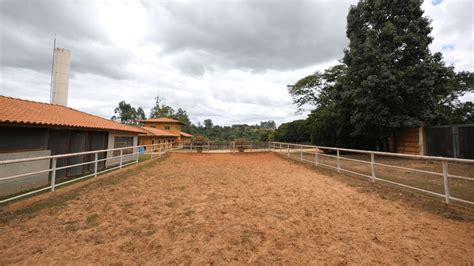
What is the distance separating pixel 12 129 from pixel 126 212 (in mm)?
5517

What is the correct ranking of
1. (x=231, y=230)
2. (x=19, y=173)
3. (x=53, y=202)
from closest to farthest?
(x=231, y=230), (x=53, y=202), (x=19, y=173)

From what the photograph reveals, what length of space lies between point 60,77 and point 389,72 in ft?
67.9

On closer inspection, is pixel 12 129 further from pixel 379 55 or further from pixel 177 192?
pixel 379 55

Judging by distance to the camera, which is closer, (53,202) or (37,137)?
(53,202)

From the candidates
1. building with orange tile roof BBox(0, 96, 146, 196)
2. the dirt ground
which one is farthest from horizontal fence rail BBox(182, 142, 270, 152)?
the dirt ground

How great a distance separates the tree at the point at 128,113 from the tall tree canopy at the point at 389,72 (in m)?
57.8

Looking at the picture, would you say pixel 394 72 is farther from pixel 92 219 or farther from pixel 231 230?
pixel 92 219

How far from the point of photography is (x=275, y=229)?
3350mm

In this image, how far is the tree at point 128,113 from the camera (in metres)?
60.2

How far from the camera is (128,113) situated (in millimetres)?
61500

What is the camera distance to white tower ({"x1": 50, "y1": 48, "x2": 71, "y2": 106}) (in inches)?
528

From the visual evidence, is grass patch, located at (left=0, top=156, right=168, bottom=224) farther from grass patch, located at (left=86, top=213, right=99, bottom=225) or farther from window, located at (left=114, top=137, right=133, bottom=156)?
window, located at (left=114, top=137, right=133, bottom=156)

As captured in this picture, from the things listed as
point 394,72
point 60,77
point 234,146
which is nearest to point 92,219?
point 60,77

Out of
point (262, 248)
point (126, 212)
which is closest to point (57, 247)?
point (126, 212)
